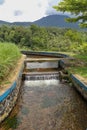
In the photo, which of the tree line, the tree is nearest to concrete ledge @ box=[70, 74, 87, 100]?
the tree

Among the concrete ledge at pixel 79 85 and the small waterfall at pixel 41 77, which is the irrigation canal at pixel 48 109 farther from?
the small waterfall at pixel 41 77

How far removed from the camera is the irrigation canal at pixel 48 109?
7.34m

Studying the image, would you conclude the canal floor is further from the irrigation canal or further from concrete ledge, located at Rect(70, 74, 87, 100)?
concrete ledge, located at Rect(70, 74, 87, 100)

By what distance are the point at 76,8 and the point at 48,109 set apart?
254 inches

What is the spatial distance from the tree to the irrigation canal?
392cm

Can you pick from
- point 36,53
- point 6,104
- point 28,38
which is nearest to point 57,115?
point 6,104

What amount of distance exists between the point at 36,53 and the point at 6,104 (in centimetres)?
1852

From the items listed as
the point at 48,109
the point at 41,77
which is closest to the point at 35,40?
the point at 41,77

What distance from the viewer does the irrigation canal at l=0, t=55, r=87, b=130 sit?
24.1 feet

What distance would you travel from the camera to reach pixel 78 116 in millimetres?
8070

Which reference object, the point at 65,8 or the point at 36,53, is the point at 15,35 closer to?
the point at 36,53

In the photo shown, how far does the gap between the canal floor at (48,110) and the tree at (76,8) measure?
4.11 metres

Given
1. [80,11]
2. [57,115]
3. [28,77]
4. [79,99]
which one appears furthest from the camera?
[28,77]

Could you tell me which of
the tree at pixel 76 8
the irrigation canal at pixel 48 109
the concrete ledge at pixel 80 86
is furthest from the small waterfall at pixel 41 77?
the tree at pixel 76 8
